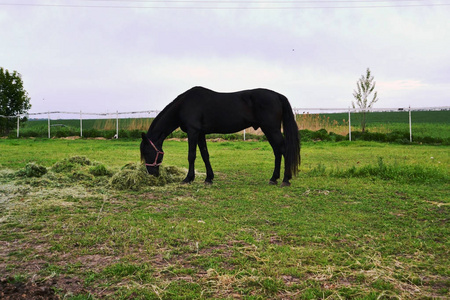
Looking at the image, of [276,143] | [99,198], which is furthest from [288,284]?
[276,143]

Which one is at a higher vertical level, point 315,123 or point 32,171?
point 315,123

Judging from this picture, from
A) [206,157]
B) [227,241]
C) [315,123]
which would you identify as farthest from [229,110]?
[315,123]

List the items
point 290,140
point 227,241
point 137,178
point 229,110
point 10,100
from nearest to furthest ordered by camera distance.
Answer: point 227,241
point 137,178
point 290,140
point 229,110
point 10,100

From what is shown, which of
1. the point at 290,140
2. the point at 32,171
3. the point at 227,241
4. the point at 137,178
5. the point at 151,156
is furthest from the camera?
the point at 32,171

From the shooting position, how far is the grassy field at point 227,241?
2.48m

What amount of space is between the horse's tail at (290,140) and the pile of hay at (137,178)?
7.67 feet

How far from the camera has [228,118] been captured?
6.82 meters

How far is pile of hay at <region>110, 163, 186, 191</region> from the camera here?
637 centimetres

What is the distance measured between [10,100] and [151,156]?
26313 mm

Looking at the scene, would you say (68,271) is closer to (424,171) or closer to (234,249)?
(234,249)

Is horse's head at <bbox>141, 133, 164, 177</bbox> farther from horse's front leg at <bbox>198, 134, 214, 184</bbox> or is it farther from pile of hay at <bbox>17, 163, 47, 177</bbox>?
pile of hay at <bbox>17, 163, 47, 177</bbox>

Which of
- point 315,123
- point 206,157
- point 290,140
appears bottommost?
point 206,157

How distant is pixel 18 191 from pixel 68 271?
3805mm

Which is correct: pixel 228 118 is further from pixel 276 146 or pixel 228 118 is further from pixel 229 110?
pixel 276 146
